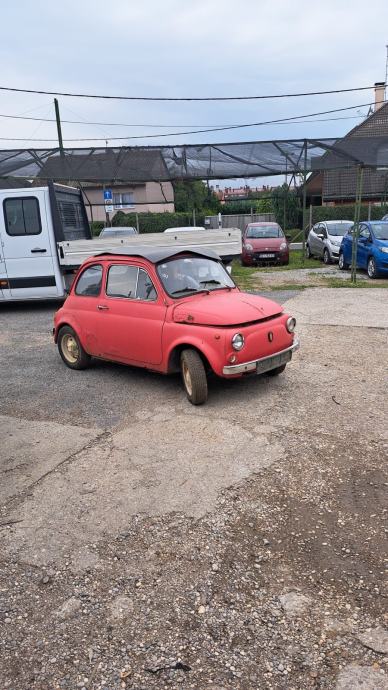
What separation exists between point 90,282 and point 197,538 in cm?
407

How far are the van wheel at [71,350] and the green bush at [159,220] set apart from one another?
1953 cm

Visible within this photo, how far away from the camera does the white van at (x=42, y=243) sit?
10.6m

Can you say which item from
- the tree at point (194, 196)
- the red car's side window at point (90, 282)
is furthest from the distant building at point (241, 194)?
the red car's side window at point (90, 282)

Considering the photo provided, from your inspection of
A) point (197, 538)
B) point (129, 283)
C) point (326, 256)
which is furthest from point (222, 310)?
point (326, 256)

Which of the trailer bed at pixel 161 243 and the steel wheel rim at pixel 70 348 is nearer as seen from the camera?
the steel wheel rim at pixel 70 348

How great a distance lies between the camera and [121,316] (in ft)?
19.0

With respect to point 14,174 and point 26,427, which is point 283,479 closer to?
point 26,427

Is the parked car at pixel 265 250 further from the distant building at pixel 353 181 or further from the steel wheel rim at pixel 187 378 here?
the steel wheel rim at pixel 187 378

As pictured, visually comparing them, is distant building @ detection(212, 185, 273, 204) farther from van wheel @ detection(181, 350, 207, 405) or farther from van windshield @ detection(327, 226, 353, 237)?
van wheel @ detection(181, 350, 207, 405)

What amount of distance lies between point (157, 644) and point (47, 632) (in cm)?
55

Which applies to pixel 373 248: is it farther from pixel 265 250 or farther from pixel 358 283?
pixel 265 250

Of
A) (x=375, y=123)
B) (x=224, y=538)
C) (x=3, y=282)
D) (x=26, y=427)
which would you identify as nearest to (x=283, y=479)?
(x=224, y=538)

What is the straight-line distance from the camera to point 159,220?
89.7ft

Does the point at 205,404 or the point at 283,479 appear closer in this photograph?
the point at 283,479
